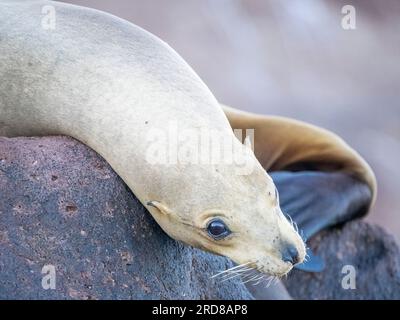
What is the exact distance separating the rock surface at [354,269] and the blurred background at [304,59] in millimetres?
2649

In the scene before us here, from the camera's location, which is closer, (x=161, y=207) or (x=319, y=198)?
(x=161, y=207)

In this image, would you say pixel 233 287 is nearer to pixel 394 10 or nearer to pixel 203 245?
pixel 203 245

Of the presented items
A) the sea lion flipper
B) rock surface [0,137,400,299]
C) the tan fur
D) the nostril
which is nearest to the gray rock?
rock surface [0,137,400,299]

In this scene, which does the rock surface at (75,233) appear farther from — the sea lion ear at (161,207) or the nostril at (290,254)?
the nostril at (290,254)

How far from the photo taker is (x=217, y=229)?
→ 8.20ft

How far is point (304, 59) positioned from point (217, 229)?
6555 mm

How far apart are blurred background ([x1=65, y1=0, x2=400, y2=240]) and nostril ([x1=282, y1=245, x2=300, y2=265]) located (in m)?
4.74

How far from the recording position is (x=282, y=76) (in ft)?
28.1

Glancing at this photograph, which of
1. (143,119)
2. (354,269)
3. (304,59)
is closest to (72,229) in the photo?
(143,119)

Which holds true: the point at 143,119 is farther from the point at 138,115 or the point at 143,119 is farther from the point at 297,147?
the point at 297,147

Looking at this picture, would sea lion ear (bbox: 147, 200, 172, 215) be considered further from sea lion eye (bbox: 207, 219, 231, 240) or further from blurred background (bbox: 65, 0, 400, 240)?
blurred background (bbox: 65, 0, 400, 240)

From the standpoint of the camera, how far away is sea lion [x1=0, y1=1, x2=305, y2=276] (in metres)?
2.49

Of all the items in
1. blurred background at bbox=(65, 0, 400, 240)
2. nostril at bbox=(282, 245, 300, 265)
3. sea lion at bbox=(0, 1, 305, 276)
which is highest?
sea lion at bbox=(0, 1, 305, 276)
